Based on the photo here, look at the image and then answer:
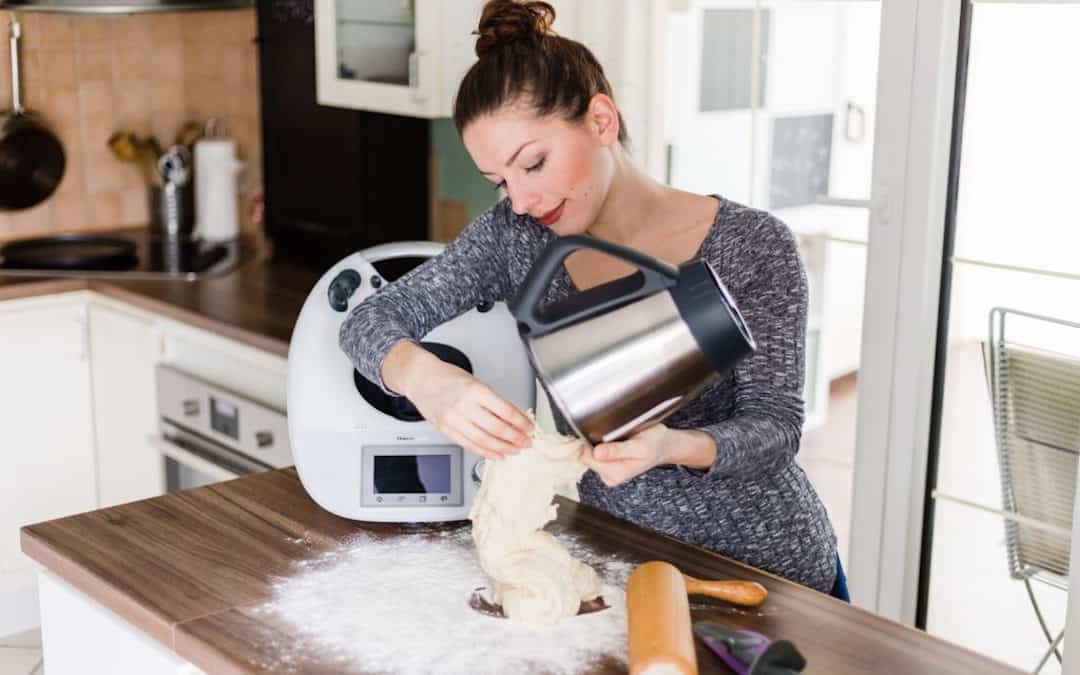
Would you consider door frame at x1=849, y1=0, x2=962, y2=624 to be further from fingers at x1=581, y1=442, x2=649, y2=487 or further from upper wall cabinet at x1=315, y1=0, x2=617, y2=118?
fingers at x1=581, y1=442, x2=649, y2=487

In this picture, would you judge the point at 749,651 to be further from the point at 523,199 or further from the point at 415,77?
the point at 415,77

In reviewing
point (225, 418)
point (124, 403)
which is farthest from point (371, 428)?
point (124, 403)

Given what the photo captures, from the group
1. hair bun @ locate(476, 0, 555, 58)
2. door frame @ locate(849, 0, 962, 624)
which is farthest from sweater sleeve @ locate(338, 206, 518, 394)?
door frame @ locate(849, 0, 962, 624)

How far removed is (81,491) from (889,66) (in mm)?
2140

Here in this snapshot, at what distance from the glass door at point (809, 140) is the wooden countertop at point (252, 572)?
972 mm

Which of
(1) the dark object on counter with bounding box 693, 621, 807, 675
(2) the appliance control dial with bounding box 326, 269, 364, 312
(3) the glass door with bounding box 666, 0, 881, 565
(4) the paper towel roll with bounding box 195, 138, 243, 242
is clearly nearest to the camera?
(1) the dark object on counter with bounding box 693, 621, 807, 675

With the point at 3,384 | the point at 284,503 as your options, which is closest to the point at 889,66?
the point at 284,503

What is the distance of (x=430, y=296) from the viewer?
1.74 metres

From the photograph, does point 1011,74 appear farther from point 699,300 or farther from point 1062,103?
point 699,300

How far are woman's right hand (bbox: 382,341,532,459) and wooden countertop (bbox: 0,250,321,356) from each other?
107 centimetres

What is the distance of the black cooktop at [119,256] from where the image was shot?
10.3ft

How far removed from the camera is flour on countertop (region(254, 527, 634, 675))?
1.25 m

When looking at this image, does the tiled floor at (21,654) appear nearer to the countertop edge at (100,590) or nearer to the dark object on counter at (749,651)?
the countertop edge at (100,590)

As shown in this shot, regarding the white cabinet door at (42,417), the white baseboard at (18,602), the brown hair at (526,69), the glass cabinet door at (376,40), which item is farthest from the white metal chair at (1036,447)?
the white baseboard at (18,602)
